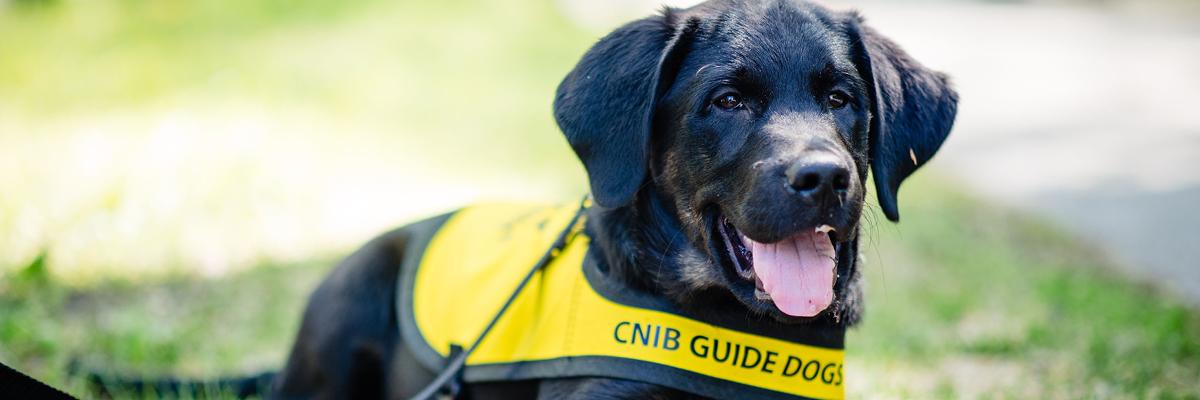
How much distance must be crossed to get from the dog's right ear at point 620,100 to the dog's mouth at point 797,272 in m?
0.41

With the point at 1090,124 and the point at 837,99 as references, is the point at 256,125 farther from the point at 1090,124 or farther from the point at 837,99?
the point at 1090,124

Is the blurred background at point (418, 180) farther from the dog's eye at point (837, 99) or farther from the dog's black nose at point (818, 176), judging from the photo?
the dog's black nose at point (818, 176)

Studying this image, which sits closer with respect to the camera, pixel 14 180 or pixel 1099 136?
pixel 14 180

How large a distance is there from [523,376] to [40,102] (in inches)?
368

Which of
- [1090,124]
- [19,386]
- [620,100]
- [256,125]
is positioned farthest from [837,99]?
[1090,124]

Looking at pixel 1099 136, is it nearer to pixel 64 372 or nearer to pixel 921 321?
pixel 921 321

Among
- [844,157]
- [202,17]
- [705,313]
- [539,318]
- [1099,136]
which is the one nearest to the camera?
[844,157]

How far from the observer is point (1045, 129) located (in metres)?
10.4

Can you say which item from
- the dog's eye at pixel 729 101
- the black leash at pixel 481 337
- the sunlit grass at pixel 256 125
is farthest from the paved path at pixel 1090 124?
the sunlit grass at pixel 256 125

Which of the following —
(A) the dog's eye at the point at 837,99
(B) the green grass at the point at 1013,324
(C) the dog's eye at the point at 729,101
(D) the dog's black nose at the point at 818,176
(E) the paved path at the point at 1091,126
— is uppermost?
(C) the dog's eye at the point at 729,101

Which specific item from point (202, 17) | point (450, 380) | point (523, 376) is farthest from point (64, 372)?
point (202, 17)

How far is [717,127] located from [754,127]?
4.8 inches

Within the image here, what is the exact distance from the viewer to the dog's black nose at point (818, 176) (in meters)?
2.64

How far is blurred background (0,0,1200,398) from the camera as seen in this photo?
4.94 m
